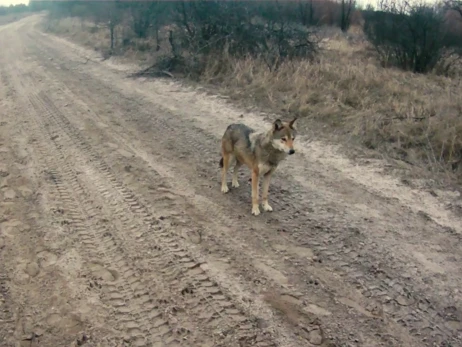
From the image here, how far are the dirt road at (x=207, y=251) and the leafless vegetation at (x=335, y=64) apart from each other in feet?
4.47

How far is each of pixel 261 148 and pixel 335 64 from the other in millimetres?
8227

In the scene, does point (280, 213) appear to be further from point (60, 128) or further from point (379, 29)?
point (379, 29)

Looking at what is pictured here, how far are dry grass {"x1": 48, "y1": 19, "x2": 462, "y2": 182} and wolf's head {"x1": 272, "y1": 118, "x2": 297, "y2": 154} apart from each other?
2.66m

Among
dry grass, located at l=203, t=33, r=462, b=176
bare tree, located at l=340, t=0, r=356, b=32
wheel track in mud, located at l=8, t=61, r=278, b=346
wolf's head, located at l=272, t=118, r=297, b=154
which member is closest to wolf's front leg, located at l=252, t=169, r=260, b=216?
wolf's head, located at l=272, t=118, r=297, b=154

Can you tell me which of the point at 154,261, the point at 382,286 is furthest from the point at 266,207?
the point at 382,286

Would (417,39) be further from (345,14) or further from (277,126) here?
(345,14)

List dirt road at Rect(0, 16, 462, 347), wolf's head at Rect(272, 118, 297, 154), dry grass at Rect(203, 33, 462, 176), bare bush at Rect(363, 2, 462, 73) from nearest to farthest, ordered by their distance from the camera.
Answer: dirt road at Rect(0, 16, 462, 347)
wolf's head at Rect(272, 118, 297, 154)
dry grass at Rect(203, 33, 462, 176)
bare bush at Rect(363, 2, 462, 73)

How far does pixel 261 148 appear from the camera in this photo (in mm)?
5246

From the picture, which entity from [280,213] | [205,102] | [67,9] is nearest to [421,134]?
[280,213]

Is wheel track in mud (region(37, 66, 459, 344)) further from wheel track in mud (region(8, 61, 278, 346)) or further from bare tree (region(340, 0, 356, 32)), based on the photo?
bare tree (region(340, 0, 356, 32))

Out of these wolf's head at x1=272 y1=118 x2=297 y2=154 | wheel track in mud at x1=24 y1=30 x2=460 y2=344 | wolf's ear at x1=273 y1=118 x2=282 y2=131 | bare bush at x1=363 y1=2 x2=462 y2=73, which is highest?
bare bush at x1=363 y1=2 x2=462 y2=73

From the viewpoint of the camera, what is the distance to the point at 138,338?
3363mm

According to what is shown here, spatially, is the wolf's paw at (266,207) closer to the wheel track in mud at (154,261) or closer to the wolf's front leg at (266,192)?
the wolf's front leg at (266,192)

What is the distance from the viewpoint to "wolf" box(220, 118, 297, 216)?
506 centimetres
